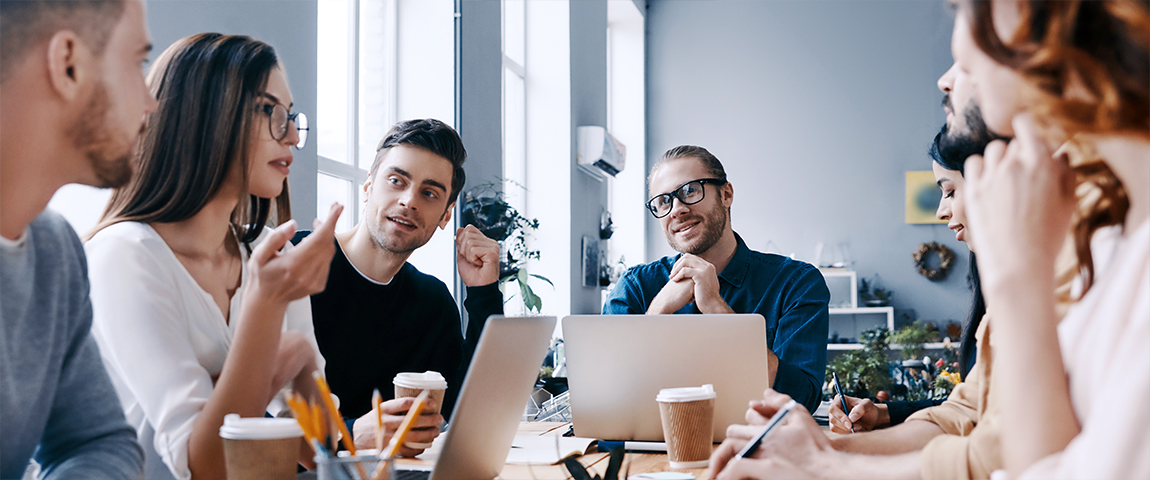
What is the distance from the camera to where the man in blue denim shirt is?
7.04 ft

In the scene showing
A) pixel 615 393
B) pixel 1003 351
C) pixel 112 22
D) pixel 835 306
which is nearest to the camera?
pixel 1003 351

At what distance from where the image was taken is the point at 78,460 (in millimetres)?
974

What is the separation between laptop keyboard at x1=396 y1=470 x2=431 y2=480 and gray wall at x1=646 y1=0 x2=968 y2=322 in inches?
229

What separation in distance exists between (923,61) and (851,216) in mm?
1407

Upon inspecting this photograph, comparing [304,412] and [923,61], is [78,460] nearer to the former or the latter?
[304,412]

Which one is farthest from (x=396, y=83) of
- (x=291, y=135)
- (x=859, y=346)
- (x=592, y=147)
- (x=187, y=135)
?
(x=859, y=346)

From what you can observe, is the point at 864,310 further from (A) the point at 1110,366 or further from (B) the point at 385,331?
(A) the point at 1110,366

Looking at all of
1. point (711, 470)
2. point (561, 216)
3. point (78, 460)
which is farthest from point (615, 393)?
point (561, 216)

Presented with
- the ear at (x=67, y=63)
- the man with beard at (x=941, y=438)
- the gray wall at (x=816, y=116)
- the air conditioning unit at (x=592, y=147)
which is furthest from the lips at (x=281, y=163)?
the gray wall at (x=816, y=116)

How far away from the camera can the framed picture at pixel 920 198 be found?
6.45 metres

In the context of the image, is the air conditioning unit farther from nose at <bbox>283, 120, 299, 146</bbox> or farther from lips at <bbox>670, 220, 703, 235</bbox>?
nose at <bbox>283, 120, 299, 146</bbox>

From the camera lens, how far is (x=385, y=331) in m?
2.01

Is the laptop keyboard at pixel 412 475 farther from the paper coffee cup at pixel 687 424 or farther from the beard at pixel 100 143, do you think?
the beard at pixel 100 143

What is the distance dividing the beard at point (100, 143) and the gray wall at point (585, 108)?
397 cm
